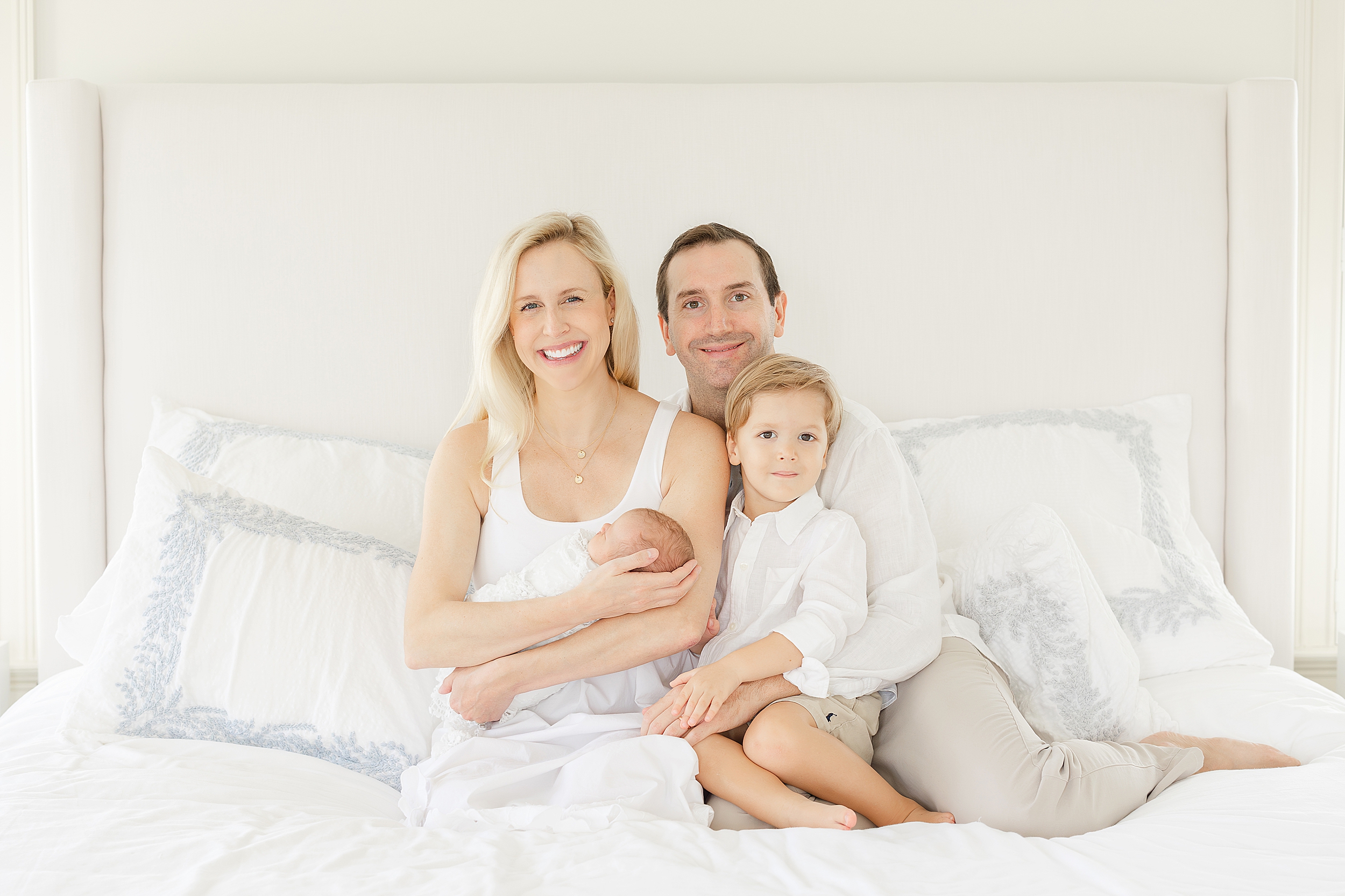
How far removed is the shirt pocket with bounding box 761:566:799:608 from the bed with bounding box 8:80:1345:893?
0.74m

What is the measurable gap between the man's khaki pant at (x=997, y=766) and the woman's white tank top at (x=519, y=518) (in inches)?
20.1

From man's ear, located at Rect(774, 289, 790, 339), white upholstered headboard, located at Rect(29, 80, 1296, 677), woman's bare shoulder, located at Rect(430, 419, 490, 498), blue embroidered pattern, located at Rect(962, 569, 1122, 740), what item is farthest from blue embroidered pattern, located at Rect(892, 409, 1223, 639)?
woman's bare shoulder, located at Rect(430, 419, 490, 498)

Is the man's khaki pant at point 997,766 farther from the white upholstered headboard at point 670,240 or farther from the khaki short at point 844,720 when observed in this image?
the white upholstered headboard at point 670,240

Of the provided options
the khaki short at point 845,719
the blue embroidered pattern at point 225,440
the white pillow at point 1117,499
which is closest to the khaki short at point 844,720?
the khaki short at point 845,719

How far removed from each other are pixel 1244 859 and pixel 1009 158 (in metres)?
1.65

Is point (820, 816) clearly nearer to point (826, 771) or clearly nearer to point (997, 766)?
point (826, 771)

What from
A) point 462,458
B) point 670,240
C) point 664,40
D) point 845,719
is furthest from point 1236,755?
point 664,40

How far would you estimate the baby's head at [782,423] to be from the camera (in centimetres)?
151

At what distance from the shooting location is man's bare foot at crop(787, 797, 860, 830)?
116cm

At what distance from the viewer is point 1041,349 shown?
6.97 ft

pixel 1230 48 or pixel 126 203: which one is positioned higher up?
pixel 1230 48

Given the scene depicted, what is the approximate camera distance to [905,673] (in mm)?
1435

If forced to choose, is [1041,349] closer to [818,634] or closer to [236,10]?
[818,634]

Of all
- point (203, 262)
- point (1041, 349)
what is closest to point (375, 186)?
point (203, 262)
